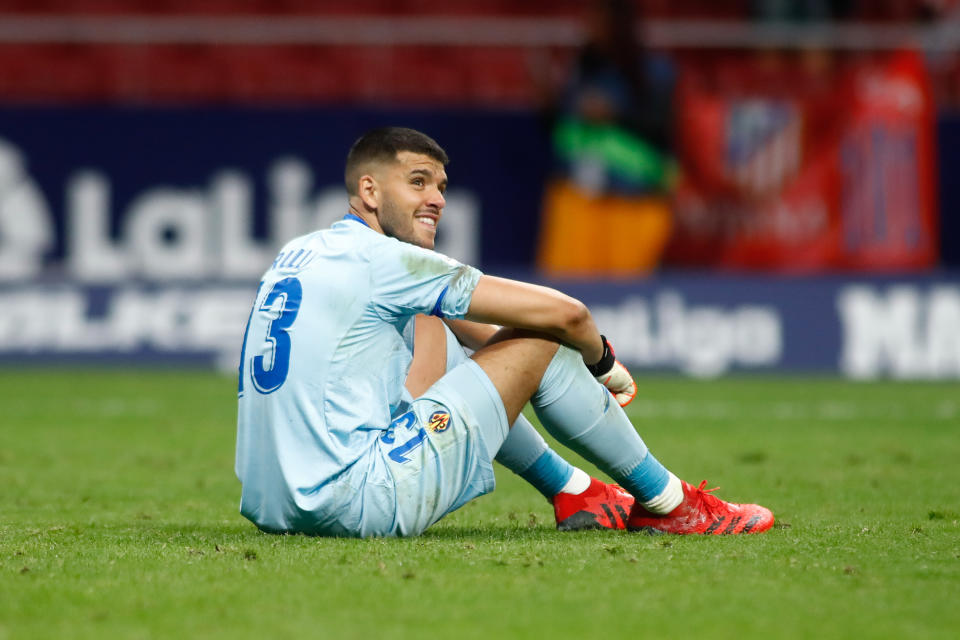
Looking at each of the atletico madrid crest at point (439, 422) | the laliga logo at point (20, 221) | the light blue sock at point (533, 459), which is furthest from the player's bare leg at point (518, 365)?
the laliga logo at point (20, 221)

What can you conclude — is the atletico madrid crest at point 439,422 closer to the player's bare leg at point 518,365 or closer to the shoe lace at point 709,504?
the player's bare leg at point 518,365

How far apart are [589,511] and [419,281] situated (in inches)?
49.1

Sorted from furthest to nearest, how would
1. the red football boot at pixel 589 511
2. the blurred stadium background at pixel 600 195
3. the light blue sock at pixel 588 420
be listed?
the blurred stadium background at pixel 600 195
the red football boot at pixel 589 511
the light blue sock at pixel 588 420

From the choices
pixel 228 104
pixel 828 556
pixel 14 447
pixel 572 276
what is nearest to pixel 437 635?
pixel 828 556

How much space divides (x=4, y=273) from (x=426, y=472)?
1042 centimetres

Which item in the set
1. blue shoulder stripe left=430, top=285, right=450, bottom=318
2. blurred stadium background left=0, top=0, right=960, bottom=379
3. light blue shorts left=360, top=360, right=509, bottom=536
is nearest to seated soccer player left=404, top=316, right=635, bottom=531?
light blue shorts left=360, top=360, right=509, bottom=536

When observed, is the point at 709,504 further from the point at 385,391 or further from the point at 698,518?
the point at 385,391

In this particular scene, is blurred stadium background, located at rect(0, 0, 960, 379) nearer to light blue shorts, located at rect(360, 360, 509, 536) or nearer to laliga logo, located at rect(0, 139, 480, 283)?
laliga logo, located at rect(0, 139, 480, 283)

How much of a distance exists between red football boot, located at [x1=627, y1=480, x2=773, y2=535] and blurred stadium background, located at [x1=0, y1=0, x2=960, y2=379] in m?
8.66

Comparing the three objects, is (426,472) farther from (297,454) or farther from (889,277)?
(889,277)

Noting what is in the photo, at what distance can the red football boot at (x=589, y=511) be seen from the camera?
17.7ft

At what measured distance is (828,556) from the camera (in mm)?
4684

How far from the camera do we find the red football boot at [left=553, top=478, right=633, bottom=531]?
5.39 m

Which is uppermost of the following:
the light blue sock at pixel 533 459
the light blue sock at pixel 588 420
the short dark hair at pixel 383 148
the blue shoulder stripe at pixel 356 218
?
the short dark hair at pixel 383 148
